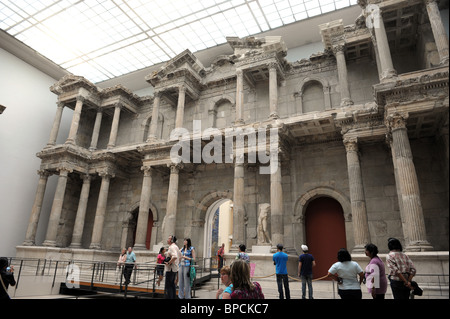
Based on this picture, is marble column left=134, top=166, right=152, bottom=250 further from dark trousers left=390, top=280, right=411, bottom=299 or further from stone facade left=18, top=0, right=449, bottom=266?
dark trousers left=390, top=280, right=411, bottom=299

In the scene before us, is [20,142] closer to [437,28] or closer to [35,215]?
[35,215]

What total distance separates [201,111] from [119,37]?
788cm

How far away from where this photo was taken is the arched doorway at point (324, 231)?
14.3 meters

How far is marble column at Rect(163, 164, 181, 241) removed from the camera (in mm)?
15555

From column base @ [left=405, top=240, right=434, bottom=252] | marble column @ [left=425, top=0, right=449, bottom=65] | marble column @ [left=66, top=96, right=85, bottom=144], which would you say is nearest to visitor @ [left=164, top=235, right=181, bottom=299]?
column base @ [left=405, top=240, right=434, bottom=252]

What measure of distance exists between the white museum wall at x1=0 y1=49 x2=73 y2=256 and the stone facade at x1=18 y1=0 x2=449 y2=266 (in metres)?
2.32

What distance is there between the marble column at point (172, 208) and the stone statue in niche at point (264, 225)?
14.6 ft

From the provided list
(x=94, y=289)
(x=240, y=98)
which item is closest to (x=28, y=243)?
(x=94, y=289)

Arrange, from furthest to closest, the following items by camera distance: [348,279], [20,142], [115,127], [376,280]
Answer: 1. [20,142]
2. [115,127]
3. [348,279]
4. [376,280]

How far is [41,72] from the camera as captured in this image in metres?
23.0

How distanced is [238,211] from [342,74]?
7.66 meters

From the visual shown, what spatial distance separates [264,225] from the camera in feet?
45.2

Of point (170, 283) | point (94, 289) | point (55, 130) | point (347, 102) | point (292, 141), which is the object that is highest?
point (55, 130)

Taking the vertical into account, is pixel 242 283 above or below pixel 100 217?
below
